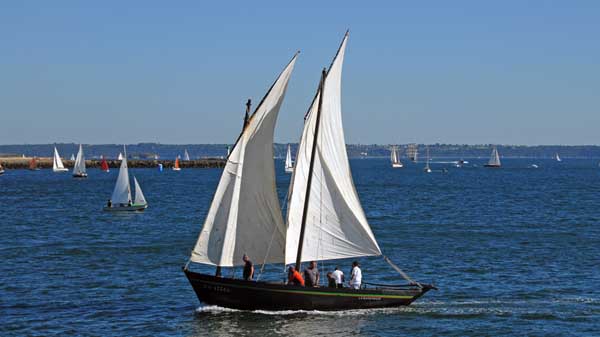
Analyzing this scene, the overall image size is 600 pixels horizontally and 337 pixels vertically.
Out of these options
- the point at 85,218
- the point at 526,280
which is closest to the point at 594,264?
the point at 526,280

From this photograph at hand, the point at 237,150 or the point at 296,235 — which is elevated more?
the point at 237,150

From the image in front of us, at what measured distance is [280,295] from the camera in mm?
37719

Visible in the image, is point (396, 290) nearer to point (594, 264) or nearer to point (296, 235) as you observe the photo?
point (296, 235)

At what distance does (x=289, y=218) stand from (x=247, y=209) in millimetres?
1751

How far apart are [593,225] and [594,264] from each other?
28.1 metres

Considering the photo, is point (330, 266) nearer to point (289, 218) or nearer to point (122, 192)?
point (289, 218)

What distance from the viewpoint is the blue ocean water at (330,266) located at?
37.6 metres

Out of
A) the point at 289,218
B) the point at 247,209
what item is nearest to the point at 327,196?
the point at 289,218

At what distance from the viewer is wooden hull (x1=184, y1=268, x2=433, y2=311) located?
124 feet

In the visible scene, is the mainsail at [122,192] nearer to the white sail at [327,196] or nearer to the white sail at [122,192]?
the white sail at [122,192]

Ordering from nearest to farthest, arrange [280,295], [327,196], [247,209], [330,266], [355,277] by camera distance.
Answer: [280,295] < [247,209] < [355,277] < [327,196] < [330,266]

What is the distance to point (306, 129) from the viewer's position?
3794 centimetres

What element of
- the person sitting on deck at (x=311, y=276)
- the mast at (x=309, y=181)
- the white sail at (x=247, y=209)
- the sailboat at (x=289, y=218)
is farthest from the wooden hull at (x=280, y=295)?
the mast at (x=309, y=181)

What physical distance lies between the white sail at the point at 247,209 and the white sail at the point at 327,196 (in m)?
0.86
